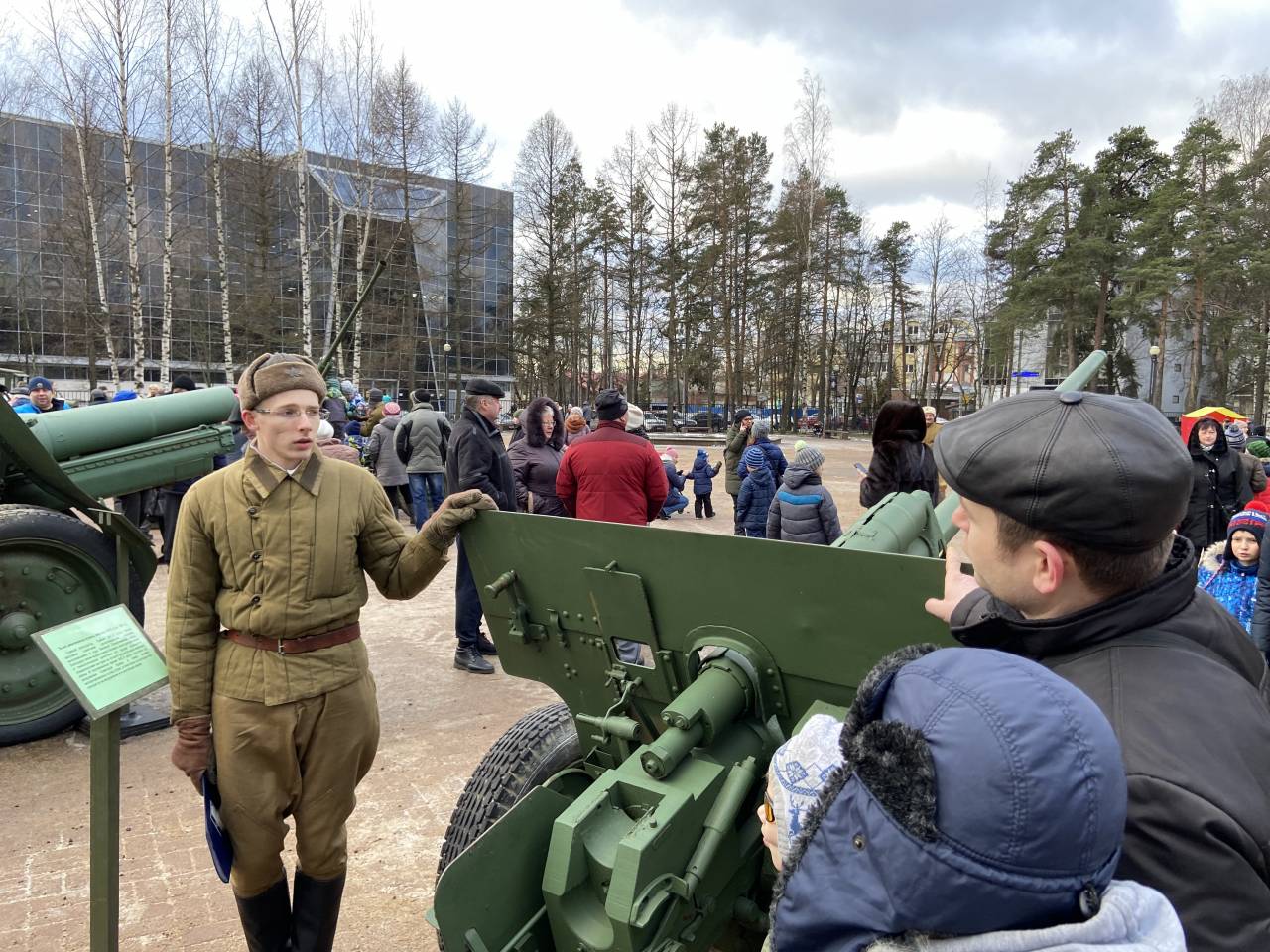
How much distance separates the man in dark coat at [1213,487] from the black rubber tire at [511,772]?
19.4 feet

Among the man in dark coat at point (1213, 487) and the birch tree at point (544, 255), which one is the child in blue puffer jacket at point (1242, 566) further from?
the birch tree at point (544, 255)

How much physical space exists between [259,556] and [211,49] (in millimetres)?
22500

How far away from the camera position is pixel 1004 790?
650 mm

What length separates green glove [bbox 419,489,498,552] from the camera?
91.0 inches

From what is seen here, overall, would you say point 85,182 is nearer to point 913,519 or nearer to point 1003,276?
point 913,519

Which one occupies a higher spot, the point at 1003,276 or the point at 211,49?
the point at 211,49

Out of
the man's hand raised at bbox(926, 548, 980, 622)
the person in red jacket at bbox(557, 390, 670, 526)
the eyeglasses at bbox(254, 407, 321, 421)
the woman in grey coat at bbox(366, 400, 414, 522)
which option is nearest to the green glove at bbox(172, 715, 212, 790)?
the eyeglasses at bbox(254, 407, 321, 421)

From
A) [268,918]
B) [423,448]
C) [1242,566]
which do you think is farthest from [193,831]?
[423,448]

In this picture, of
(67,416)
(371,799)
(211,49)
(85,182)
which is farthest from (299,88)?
(371,799)

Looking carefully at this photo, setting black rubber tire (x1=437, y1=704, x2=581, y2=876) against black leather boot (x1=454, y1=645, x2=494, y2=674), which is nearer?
black rubber tire (x1=437, y1=704, x2=581, y2=876)

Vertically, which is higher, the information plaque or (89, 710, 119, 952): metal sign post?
the information plaque

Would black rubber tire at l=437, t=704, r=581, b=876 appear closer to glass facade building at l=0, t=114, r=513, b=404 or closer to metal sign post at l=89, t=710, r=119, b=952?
metal sign post at l=89, t=710, r=119, b=952

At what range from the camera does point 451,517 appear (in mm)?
2309

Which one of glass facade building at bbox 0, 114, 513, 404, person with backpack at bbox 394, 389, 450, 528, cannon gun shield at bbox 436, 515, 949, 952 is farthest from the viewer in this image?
glass facade building at bbox 0, 114, 513, 404
